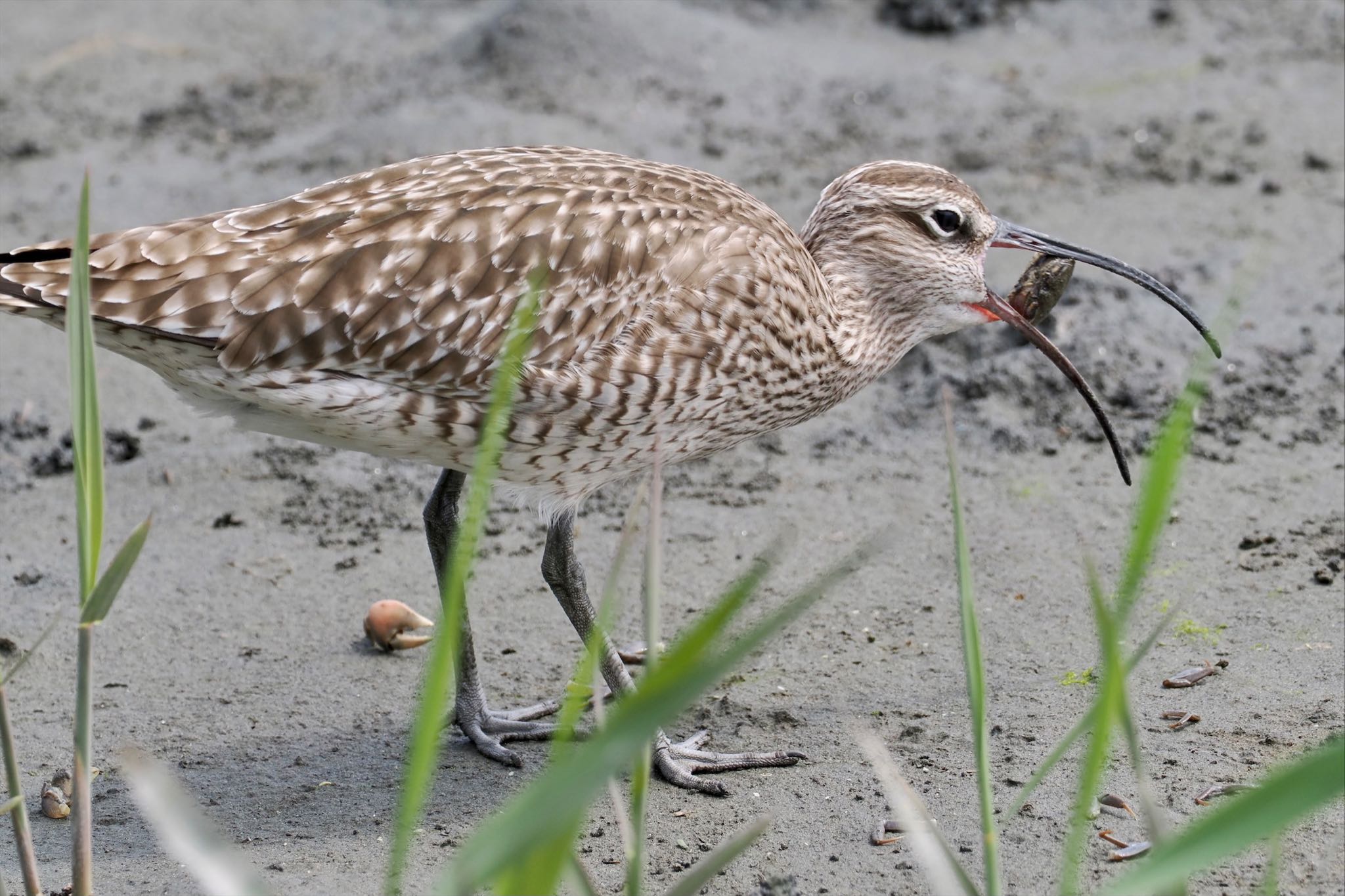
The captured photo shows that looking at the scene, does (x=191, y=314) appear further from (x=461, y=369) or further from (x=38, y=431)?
(x=38, y=431)

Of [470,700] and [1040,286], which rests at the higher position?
[1040,286]

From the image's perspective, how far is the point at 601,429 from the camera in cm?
426

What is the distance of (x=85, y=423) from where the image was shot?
273cm

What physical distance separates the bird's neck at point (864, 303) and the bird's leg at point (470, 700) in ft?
4.26

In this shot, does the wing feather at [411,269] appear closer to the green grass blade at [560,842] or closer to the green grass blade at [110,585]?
the green grass blade at [110,585]

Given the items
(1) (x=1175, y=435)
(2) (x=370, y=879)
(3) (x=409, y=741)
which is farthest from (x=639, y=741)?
(3) (x=409, y=741)

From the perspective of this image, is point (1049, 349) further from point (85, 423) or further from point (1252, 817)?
point (85, 423)

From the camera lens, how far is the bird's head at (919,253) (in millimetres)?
4879

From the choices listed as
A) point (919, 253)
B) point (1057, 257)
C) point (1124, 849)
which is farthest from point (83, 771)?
point (1057, 257)

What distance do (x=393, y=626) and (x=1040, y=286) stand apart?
2.40m

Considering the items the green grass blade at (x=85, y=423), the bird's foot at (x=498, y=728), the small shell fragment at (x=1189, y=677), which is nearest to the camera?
the green grass blade at (x=85, y=423)

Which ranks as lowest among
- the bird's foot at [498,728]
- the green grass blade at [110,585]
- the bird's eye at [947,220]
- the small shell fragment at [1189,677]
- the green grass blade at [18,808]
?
the bird's foot at [498,728]

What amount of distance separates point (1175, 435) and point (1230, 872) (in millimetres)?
1711

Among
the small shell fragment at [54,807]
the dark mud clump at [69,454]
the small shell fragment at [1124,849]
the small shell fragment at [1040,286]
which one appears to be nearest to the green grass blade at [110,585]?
the small shell fragment at [54,807]
